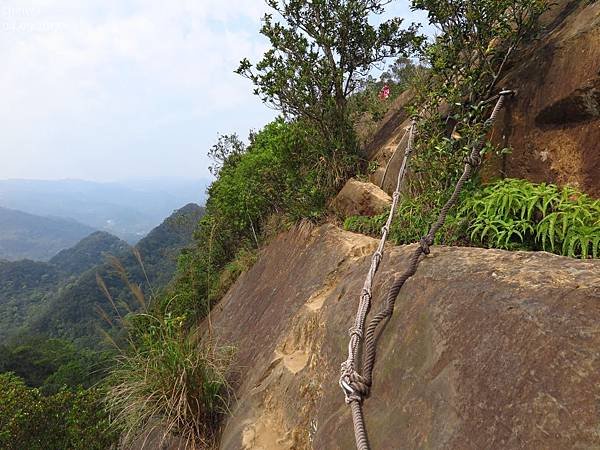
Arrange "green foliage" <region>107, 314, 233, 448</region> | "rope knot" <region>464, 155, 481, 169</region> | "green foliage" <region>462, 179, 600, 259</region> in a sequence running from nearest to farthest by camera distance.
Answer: "green foliage" <region>462, 179, 600, 259</region> → "green foliage" <region>107, 314, 233, 448</region> → "rope knot" <region>464, 155, 481, 169</region>

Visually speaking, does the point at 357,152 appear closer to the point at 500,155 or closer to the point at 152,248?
the point at 500,155

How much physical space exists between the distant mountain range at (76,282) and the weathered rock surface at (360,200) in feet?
8.17

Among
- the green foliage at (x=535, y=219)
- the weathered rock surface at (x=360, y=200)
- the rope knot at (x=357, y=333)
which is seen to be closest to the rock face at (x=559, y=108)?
the green foliage at (x=535, y=219)

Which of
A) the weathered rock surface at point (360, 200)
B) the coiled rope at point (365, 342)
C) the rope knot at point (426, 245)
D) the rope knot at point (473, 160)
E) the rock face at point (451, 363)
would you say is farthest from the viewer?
the weathered rock surface at point (360, 200)

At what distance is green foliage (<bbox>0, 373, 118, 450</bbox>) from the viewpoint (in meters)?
10.9

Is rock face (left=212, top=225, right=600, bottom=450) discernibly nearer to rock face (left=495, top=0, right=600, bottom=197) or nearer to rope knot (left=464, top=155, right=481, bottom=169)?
rope knot (left=464, top=155, right=481, bottom=169)

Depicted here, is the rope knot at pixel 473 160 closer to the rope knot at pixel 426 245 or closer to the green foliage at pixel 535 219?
the green foliage at pixel 535 219

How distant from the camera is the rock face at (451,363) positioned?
5.19 feet

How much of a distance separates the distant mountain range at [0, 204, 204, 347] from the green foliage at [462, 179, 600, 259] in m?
3.02

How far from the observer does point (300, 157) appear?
6660mm

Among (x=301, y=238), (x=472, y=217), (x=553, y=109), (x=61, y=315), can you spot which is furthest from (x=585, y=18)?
(x=61, y=315)

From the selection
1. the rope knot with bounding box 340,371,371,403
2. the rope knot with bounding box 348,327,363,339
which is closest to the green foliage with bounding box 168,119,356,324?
the rope knot with bounding box 348,327,363,339

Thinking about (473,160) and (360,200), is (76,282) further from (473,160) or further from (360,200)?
(473,160)

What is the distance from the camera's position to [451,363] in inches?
77.7
